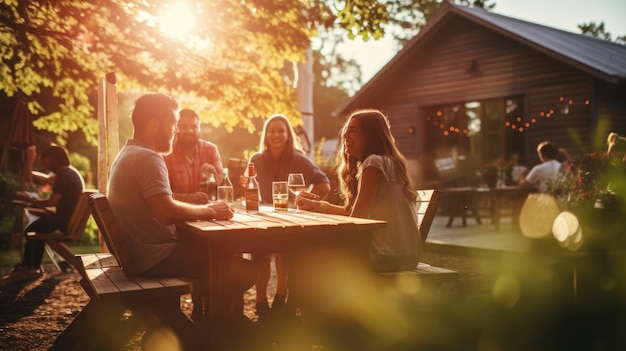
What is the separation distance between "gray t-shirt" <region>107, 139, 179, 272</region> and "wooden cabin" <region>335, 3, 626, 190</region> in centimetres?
1104

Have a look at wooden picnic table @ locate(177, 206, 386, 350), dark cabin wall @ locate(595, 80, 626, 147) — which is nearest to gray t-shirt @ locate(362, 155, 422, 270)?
wooden picnic table @ locate(177, 206, 386, 350)

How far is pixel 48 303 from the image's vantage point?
6242 mm

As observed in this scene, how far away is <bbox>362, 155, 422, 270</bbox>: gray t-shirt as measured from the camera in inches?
158

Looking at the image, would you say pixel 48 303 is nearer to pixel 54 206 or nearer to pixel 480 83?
pixel 54 206

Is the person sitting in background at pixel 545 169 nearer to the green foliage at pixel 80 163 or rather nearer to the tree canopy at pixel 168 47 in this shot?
the tree canopy at pixel 168 47

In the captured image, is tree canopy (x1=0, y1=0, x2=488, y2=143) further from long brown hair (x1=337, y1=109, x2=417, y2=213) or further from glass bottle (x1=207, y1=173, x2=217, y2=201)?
long brown hair (x1=337, y1=109, x2=417, y2=213)

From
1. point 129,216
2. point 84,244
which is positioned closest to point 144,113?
point 129,216

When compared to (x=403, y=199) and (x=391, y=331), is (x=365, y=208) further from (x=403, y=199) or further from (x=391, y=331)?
(x=391, y=331)

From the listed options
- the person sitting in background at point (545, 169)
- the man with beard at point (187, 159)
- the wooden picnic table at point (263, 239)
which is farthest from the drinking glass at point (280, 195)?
the person sitting in background at point (545, 169)

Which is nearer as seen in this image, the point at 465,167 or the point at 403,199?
the point at 403,199

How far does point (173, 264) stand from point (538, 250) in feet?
19.1

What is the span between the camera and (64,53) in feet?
27.3

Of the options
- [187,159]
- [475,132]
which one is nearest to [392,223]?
[187,159]

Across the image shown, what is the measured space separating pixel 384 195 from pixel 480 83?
12622mm
